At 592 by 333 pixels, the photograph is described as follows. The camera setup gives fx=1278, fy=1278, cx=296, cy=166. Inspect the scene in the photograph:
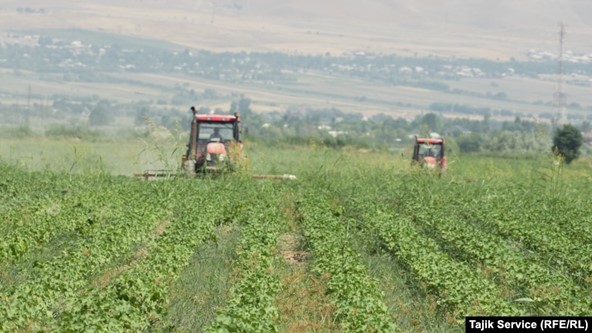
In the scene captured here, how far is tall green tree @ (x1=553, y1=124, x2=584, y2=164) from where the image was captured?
62269 mm

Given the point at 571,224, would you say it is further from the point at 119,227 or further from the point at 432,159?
the point at 432,159

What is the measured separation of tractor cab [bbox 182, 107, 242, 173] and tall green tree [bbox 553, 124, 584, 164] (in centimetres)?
3365

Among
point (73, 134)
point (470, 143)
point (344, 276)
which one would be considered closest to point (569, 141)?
point (470, 143)

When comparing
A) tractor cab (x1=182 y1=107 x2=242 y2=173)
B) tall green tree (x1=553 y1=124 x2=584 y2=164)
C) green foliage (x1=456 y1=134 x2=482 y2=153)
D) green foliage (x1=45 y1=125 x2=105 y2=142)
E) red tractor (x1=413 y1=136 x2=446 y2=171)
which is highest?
tractor cab (x1=182 y1=107 x2=242 y2=173)

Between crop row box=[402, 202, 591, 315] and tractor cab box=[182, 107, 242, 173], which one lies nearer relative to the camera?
crop row box=[402, 202, 591, 315]

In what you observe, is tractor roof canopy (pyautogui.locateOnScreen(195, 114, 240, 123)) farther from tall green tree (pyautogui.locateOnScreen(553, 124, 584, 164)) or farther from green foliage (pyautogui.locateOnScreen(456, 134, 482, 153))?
green foliage (pyautogui.locateOnScreen(456, 134, 482, 153))

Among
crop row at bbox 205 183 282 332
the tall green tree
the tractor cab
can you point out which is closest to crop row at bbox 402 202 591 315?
crop row at bbox 205 183 282 332

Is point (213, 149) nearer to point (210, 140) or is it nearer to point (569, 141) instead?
point (210, 140)

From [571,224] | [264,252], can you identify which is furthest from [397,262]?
[571,224]

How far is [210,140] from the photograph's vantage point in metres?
30.8

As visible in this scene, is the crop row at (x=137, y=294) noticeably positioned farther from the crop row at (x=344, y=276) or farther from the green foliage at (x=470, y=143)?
the green foliage at (x=470, y=143)

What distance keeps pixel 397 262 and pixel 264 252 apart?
1.97 metres

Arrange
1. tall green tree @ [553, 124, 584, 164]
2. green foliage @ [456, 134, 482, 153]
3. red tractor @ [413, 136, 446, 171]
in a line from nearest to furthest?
red tractor @ [413, 136, 446, 171] < tall green tree @ [553, 124, 584, 164] < green foliage @ [456, 134, 482, 153]

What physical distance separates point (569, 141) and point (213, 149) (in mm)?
36549
